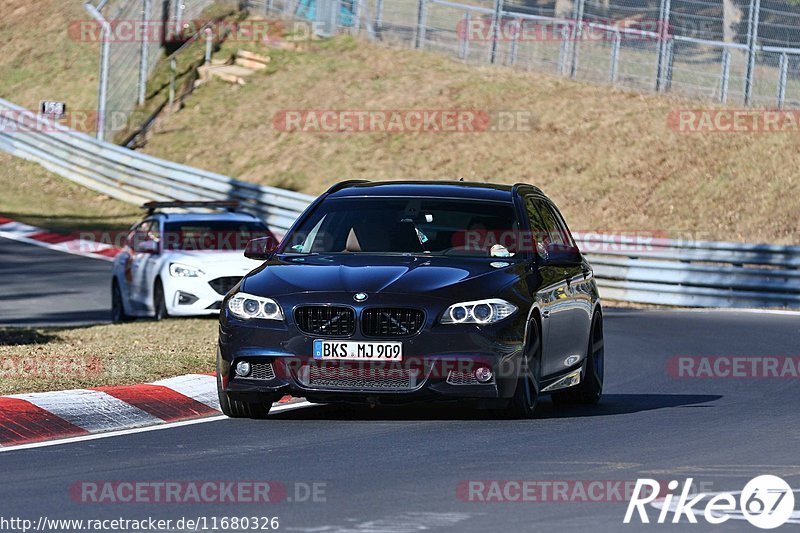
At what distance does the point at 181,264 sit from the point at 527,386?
999cm

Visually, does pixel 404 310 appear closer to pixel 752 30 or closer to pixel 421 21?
pixel 752 30

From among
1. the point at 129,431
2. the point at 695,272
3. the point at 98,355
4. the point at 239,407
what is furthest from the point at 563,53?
the point at 129,431

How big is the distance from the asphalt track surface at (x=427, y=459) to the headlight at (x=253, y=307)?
700 mm

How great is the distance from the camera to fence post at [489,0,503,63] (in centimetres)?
3725

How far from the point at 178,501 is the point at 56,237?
2490cm

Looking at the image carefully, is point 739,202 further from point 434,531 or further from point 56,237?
point 434,531

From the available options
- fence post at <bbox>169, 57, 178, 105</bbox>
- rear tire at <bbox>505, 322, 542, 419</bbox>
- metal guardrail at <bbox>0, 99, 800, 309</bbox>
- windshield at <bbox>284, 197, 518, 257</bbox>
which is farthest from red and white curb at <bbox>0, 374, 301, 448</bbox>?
fence post at <bbox>169, 57, 178, 105</bbox>

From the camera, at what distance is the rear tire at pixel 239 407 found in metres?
10.5

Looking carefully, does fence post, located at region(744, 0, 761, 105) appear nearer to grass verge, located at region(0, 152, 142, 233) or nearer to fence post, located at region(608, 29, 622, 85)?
fence post, located at region(608, 29, 622, 85)

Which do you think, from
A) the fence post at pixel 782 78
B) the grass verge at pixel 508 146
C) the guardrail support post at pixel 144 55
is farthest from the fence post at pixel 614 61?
the guardrail support post at pixel 144 55

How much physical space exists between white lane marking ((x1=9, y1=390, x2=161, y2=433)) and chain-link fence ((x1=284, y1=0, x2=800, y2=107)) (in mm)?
22963

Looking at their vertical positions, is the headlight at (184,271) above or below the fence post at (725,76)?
below

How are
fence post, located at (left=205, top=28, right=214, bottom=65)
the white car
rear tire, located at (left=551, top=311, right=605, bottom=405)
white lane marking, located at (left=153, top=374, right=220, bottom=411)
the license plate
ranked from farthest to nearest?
fence post, located at (left=205, top=28, right=214, bottom=65) → the white car → rear tire, located at (left=551, top=311, right=605, bottom=405) → white lane marking, located at (left=153, top=374, right=220, bottom=411) → the license plate

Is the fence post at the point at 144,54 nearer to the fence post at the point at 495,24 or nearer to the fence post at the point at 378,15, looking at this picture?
the fence post at the point at 378,15
